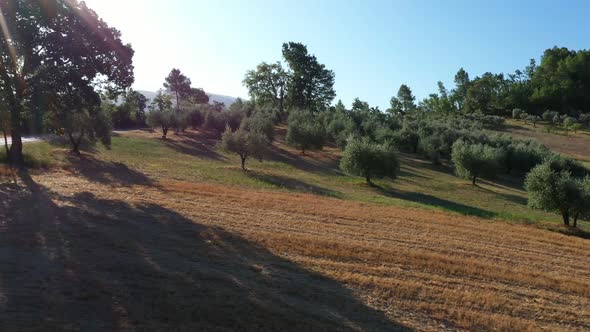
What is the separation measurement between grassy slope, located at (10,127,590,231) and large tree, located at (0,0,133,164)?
7034 millimetres

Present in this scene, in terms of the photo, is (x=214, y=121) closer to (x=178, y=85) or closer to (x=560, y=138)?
(x=178, y=85)

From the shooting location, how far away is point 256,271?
10.6 meters

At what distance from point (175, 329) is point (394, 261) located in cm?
717

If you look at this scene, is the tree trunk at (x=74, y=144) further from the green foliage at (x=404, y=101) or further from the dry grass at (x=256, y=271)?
the green foliage at (x=404, y=101)

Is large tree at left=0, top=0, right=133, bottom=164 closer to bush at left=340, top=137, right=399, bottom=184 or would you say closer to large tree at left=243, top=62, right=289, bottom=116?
bush at left=340, top=137, right=399, bottom=184

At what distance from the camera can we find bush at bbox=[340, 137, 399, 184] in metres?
40.7

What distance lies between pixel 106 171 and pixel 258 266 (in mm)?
21976

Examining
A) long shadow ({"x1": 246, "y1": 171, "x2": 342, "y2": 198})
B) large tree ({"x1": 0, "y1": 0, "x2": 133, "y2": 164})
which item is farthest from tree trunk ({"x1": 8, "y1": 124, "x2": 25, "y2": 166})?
long shadow ({"x1": 246, "y1": 171, "x2": 342, "y2": 198})

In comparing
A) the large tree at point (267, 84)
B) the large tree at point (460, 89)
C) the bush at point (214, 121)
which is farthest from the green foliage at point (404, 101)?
the bush at point (214, 121)

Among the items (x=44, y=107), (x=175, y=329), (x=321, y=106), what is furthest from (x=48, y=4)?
(x=321, y=106)

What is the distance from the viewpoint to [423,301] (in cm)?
992

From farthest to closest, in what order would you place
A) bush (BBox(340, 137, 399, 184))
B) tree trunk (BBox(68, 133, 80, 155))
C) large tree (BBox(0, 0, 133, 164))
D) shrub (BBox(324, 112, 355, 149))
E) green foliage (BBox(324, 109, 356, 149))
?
shrub (BBox(324, 112, 355, 149))
green foliage (BBox(324, 109, 356, 149))
bush (BBox(340, 137, 399, 184))
tree trunk (BBox(68, 133, 80, 155))
large tree (BBox(0, 0, 133, 164))

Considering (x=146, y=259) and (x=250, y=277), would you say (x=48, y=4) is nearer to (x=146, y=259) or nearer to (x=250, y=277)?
(x=146, y=259)

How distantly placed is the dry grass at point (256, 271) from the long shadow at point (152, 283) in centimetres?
4
